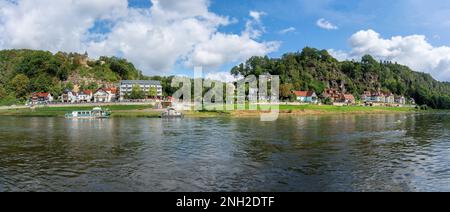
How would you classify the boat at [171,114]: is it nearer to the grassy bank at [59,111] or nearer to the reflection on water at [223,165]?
the grassy bank at [59,111]

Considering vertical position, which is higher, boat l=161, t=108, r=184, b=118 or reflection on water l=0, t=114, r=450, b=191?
boat l=161, t=108, r=184, b=118

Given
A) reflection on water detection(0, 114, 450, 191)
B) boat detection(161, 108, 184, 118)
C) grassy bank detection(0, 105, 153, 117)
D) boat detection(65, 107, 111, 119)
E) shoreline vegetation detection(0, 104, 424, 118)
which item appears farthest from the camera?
grassy bank detection(0, 105, 153, 117)

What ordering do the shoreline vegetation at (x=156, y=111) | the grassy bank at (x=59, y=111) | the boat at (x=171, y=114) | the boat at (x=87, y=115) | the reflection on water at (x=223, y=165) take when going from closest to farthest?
the reflection on water at (x=223, y=165) < the boat at (x=171, y=114) < the boat at (x=87, y=115) < the shoreline vegetation at (x=156, y=111) < the grassy bank at (x=59, y=111)

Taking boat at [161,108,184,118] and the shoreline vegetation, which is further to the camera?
the shoreline vegetation

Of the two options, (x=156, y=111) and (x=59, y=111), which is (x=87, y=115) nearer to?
(x=156, y=111)

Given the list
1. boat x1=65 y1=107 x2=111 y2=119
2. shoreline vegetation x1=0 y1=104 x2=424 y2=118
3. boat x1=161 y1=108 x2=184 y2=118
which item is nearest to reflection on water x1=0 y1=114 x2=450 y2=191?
boat x1=161 y1=108 x2=184 y2=118

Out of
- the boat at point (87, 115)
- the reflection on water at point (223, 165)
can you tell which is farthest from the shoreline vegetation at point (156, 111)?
the reflection on water at point (223, 165)

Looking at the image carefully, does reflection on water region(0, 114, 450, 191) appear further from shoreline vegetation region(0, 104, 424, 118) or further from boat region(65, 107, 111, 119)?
shoreline vegetation region(0, 104, 424, 118)

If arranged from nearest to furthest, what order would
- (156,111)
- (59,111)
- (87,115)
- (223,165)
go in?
(223,165) → (87,115) → (156,111) → (59,111)

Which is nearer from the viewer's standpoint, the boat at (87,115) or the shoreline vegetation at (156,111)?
the boat at (87,115)

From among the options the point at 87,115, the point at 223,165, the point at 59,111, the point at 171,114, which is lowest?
the point at 223,165

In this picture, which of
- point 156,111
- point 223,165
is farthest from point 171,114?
point 223,165
